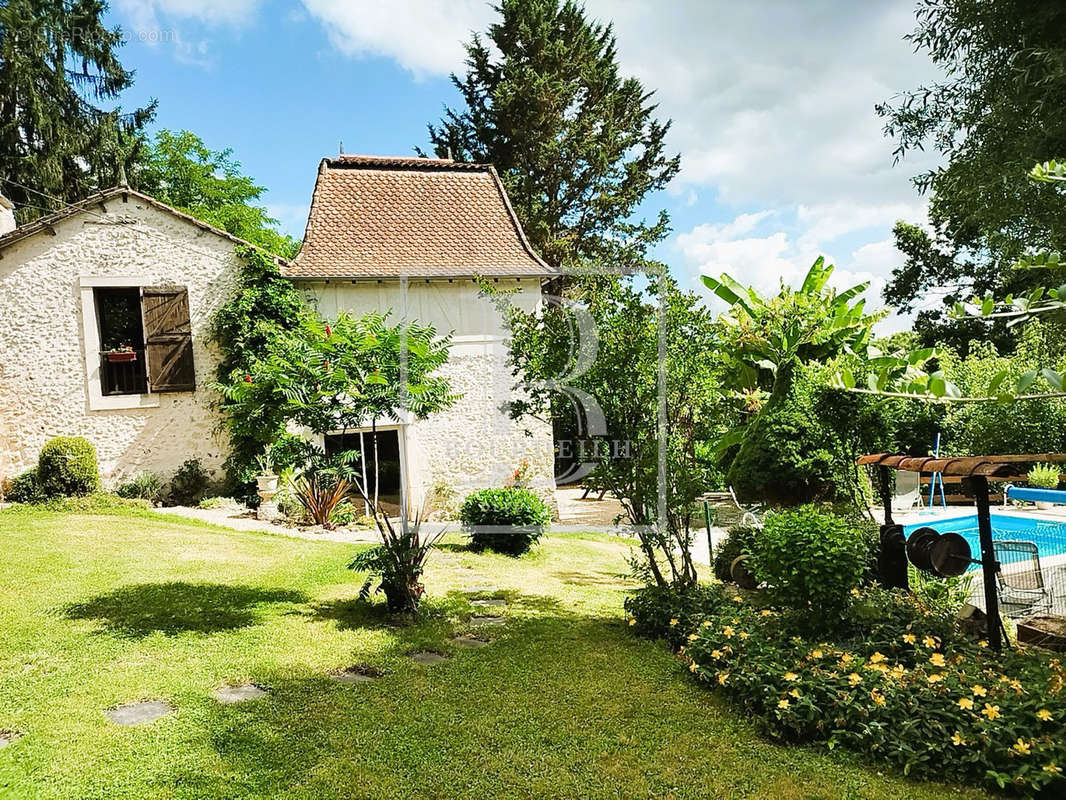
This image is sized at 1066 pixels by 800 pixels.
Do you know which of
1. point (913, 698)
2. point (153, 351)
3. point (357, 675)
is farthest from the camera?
point (153, 351)

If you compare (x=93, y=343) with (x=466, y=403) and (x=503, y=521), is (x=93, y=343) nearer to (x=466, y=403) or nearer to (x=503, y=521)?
(x=466, y=403)

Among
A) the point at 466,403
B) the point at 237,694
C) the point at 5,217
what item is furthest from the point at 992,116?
the point at 5,217

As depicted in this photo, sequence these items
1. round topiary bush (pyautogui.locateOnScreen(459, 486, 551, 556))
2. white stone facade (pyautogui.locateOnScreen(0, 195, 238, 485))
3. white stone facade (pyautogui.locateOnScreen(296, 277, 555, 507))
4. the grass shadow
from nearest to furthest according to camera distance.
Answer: the grass shadow < round topiary bush (pyautogui.locateOnScreen(459, 486, 551, 556)) < white stone facade (pyautogui.locateOnScreen(0, 195, 238, 485)) < white stone facade (pyautogui.locateOnScreen(296, 277, 555, 507))

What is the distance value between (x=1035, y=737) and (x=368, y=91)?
15763 millimetres

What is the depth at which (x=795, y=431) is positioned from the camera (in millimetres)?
7574

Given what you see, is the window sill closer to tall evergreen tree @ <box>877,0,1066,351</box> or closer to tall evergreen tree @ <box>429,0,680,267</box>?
tall evergreen tree @ <box>877,0,1066,351</box>

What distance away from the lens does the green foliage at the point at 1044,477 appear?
12469mm

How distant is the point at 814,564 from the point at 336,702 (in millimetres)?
3787

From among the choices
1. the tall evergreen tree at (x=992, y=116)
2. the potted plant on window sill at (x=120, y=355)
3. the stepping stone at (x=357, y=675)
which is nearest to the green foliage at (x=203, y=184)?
the potted plant on window sill at (x=120, y=355)

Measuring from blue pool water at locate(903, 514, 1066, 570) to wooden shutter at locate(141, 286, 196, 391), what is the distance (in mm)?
12926

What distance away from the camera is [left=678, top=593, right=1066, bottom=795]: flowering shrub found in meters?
3.62

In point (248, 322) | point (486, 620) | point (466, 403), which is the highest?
point (248, 322)

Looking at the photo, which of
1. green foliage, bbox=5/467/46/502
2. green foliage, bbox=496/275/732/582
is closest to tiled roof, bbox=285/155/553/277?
green foliage, bbox=5/467/46/502

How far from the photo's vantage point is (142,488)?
1215 centimetres
